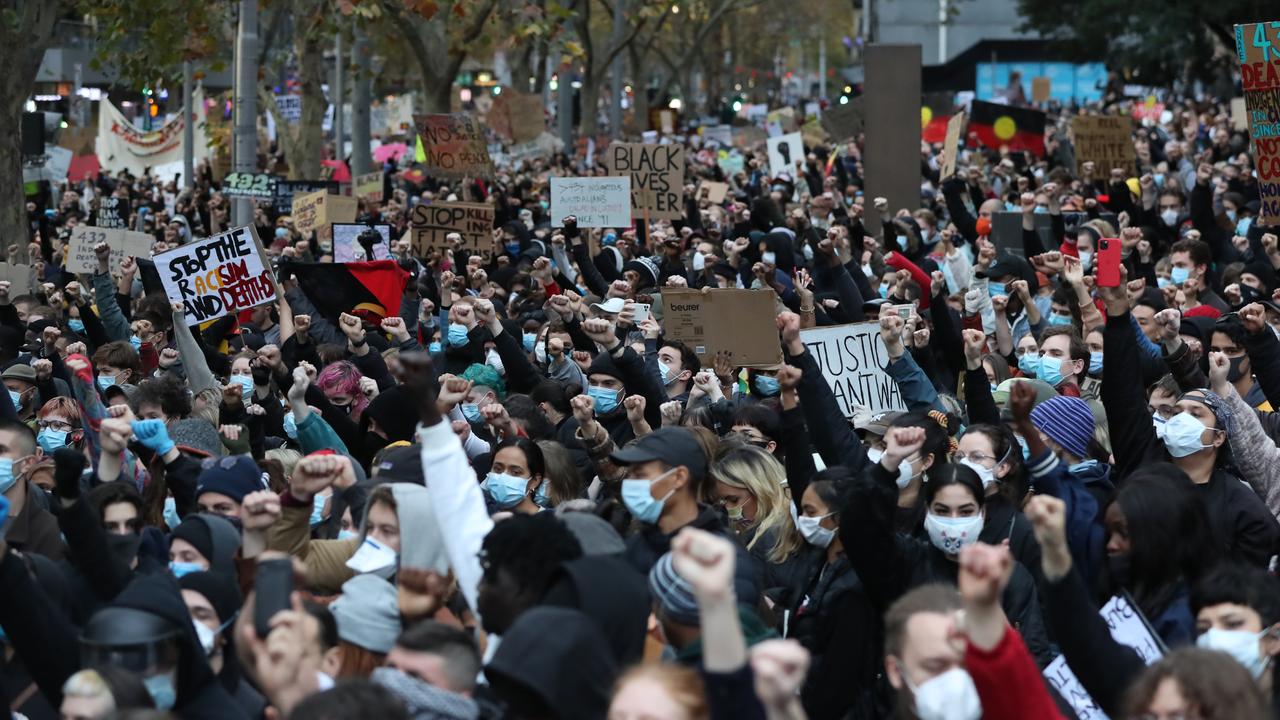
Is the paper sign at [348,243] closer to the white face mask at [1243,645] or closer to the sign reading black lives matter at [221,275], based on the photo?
the sign reading black lives matter at [221,275]

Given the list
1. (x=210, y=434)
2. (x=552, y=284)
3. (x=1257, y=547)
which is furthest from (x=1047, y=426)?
(x=552, y=284)

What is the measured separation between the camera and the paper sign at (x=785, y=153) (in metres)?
23.9

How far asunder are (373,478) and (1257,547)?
2940mm

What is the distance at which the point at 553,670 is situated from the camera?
3773mm

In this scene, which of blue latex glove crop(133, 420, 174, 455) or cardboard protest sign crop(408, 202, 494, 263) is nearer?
blue latex glove crop(133, 420, 174, 455)

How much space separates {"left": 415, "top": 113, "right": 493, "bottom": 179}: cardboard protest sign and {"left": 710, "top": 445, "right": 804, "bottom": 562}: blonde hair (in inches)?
557

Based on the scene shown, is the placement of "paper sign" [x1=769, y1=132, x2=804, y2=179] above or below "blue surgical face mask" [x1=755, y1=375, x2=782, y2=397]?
above

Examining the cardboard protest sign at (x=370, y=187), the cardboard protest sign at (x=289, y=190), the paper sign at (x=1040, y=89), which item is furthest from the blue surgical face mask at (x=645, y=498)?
the paper sign at (x=1040, y=89)

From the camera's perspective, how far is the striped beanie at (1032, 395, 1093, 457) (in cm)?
642

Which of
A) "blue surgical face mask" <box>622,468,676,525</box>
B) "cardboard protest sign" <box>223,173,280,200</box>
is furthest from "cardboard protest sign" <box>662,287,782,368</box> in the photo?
"cardboard protest sign" <box>223,173,280,200</box>

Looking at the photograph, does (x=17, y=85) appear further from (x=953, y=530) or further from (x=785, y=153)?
(x=953, y=530)

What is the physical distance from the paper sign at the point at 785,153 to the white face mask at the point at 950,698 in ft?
65.3

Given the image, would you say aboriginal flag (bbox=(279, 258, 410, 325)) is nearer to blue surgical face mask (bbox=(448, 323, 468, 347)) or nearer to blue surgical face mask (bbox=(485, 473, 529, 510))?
blue surgical face mask (bbox=(448, 323, 468, 347))

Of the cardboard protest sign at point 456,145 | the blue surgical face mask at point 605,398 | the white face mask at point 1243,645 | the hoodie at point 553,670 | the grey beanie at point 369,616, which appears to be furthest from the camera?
the cardboard protest sign at point 456,145
